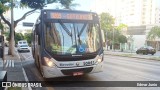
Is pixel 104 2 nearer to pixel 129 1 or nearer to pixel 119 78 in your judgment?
pixel 129 1

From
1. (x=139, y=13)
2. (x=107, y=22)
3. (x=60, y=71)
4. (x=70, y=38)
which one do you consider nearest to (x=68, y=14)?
(x=70, y=38)

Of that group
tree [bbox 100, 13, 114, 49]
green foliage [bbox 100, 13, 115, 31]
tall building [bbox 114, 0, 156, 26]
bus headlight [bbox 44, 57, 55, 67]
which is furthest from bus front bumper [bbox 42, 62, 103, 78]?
tall building [bbox 114, 0, 156, 26]

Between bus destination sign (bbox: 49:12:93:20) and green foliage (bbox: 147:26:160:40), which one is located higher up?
bus destination sign (bbox: 49:12:93:20)

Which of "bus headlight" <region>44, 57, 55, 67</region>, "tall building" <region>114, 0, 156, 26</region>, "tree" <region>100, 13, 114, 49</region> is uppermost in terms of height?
"tall building" <region>114, 0, 156, 26</region>

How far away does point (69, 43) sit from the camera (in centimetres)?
981

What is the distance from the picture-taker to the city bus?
9586 mm

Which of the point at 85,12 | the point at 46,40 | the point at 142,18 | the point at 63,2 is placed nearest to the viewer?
the point at 46,40

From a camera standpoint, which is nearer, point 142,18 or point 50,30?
point 50,30

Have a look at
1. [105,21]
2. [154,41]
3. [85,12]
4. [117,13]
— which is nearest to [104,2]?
[117,13]

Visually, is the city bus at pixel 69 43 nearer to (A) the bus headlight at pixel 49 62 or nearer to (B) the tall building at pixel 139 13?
(A) the bus headlight at pixel 49 62

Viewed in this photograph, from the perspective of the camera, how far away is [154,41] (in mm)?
67812

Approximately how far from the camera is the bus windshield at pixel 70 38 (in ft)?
31.8

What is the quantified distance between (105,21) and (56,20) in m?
65.3

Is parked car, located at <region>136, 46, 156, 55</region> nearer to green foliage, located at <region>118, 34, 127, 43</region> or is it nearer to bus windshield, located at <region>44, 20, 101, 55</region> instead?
green foliage, located at <region>118, 34, 127, 43</region>
